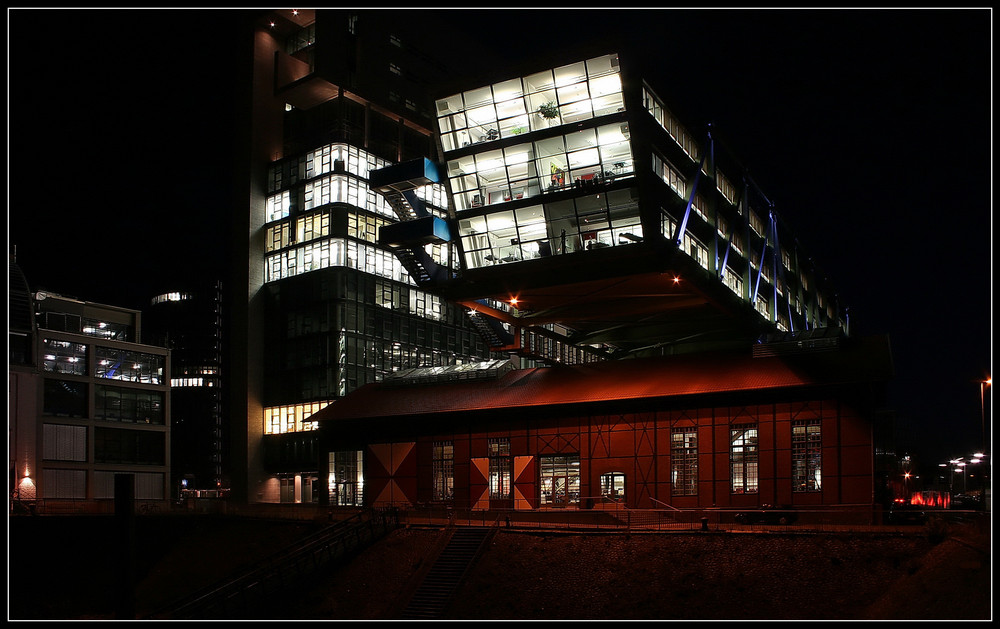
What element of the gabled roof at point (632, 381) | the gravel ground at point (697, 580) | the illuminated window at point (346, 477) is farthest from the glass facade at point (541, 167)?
the illuminated window at point (346, 477)

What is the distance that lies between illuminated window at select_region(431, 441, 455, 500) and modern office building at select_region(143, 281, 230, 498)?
281ft

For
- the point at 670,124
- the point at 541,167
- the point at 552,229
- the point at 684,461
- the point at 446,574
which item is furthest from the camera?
the point at 670,124

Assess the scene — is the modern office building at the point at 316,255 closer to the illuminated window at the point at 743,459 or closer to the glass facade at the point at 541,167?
the glass facade at the point at 541,167

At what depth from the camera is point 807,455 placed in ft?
153

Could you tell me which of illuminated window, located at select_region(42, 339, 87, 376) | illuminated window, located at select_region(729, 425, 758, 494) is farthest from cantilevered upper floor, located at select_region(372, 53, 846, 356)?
illuminated window, located at select_region(42, 339, 87, 376)

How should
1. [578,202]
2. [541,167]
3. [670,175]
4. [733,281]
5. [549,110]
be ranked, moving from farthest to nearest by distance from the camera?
[733,281], [670,175], [541,167], [578,202], [549,110]

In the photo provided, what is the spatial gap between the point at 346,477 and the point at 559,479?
15.6 meters

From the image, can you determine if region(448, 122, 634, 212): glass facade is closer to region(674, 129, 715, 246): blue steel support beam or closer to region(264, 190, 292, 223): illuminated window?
region(674, 129, 715, 246): blue steel support beam

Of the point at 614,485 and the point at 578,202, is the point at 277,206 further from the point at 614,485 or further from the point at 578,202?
the point at 614,485

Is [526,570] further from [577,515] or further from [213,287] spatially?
[213,287]

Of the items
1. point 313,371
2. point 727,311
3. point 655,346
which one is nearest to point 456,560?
point 727,311

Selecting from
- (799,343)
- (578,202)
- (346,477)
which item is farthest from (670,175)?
(346,477)

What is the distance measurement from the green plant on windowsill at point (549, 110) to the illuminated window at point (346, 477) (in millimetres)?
25604

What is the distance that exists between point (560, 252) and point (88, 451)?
49.4 metres
